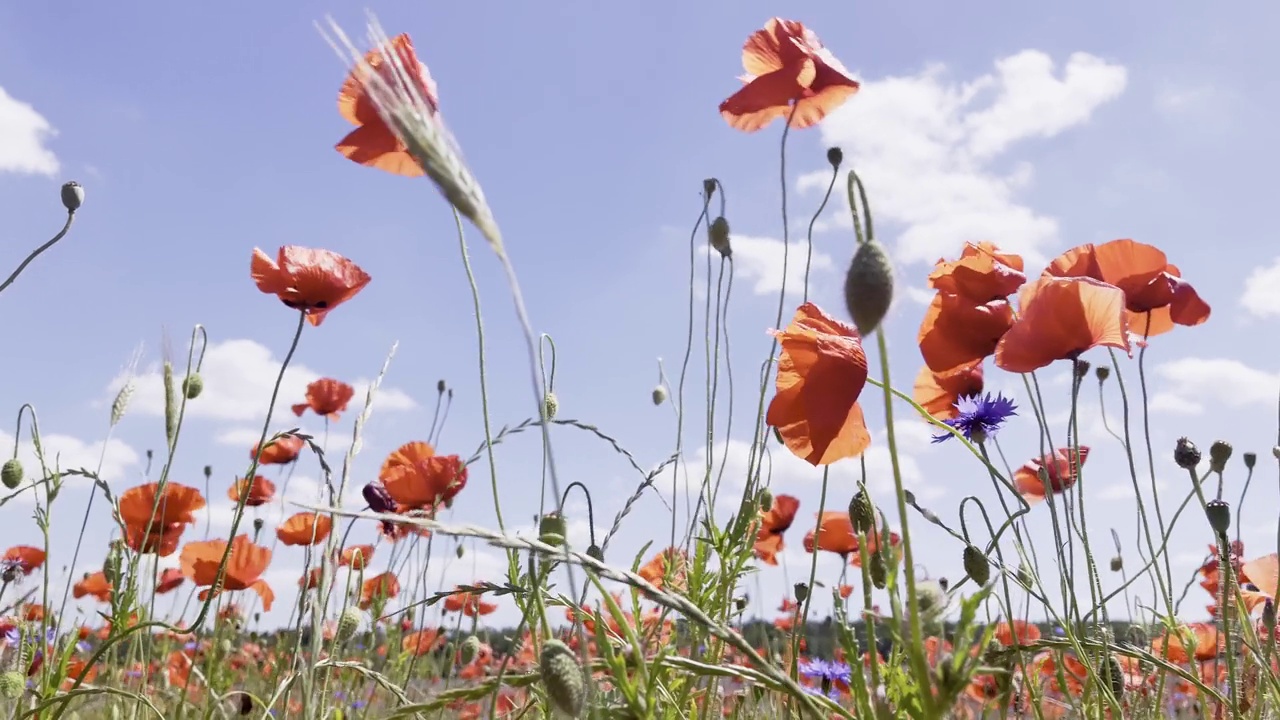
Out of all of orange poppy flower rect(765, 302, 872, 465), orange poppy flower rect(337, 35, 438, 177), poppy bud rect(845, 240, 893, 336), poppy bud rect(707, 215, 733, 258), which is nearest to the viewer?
poppy bud rect(845, 240, 893, 336)

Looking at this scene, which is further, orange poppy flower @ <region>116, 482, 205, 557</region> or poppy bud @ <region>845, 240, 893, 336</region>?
orange poppy flower @ <region>116, 482, 205, 557</region>

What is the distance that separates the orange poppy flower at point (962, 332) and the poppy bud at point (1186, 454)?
595mm

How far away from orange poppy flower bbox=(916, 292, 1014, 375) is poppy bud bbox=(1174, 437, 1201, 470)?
23.4 inches

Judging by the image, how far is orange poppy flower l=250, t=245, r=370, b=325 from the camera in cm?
223

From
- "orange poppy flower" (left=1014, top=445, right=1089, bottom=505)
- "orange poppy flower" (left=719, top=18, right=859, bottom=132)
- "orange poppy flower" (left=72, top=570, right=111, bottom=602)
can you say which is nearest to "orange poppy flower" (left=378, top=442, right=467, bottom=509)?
"orange poppy flower" (left=719, top=18, right=859, bottom=132)

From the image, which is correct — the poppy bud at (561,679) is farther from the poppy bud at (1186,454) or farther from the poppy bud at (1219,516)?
the poppy bud at (1186,454)

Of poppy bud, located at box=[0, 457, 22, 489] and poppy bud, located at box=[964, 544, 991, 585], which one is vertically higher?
poppy bud, located at box=[0, 457, 22, 489]

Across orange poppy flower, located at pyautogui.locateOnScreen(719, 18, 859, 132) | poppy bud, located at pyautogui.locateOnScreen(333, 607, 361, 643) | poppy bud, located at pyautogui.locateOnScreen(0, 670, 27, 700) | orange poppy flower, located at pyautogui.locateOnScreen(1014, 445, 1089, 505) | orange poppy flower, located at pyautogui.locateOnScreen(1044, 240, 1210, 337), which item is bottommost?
poppy bud, located at pyautogui.locateOnScreen(0, 670, 27, 700)

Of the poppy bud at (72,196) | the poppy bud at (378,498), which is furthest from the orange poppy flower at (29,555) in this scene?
the poppy bud at (72,196)

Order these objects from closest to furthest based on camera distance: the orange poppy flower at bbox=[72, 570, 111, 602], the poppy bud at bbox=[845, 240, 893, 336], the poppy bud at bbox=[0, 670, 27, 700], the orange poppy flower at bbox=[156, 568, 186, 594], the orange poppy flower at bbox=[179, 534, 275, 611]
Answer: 1. the poppy bud at bbox=[845, 240, 893, 336]
2. the poppy bud at bbox=[0, 670, 27, 700]
3. the orange poppy flower at bbox=[179, 534, 275, 611]
4. the orange poppy flower at bbox=[72, 570, 111, 602]
5. the orange poppy flower at bbox=[156, 568, 186, 594]

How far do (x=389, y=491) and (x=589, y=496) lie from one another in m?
0.95

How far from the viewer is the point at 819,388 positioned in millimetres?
1314

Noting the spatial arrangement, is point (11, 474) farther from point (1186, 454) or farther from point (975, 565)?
point (1186, 454)

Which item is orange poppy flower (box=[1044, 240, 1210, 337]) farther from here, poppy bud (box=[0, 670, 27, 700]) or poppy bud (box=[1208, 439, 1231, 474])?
poppy bud (box=[0, 670, 27, 700])
